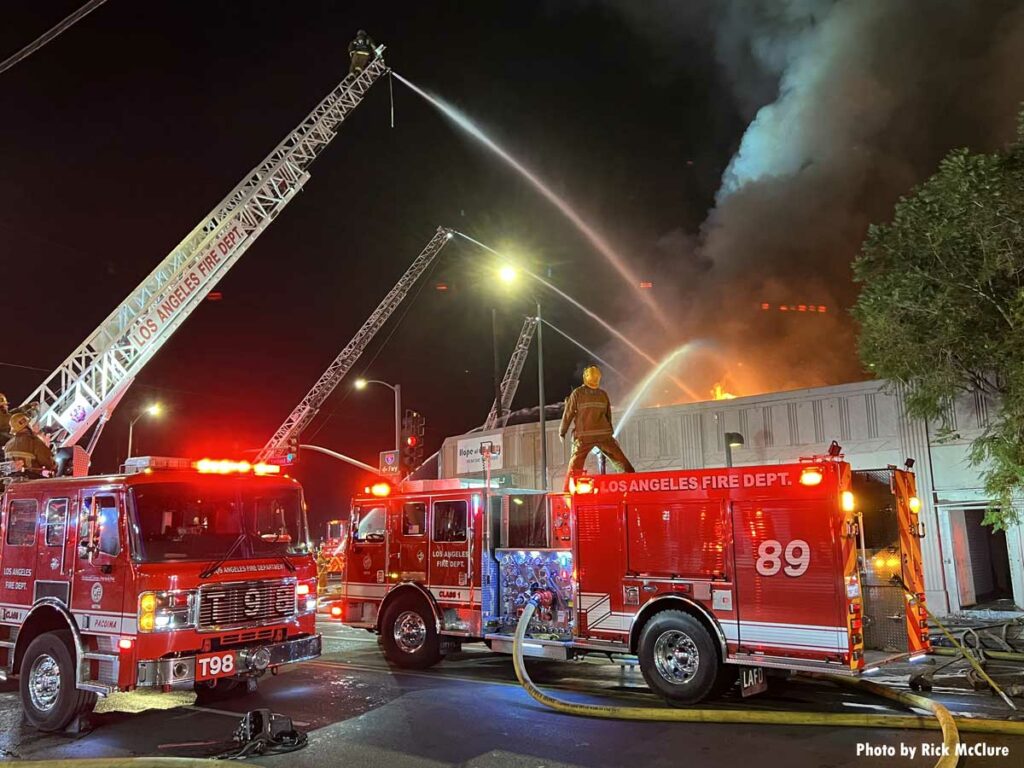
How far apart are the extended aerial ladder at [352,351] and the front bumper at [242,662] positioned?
110 ft

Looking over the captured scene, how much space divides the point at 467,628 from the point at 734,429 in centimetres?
1049

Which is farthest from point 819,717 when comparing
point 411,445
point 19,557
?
point 411,445

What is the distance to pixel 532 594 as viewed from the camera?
9336 mm

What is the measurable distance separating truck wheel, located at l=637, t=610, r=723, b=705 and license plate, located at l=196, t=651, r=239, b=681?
13.4 feet

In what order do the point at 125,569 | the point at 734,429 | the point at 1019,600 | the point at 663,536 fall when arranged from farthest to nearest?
the point at 734,429, the point at 1019,600, the point at 663,536, the point at 125,569

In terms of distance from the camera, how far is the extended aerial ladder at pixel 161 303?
1602 cm

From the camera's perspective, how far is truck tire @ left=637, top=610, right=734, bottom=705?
741 cm

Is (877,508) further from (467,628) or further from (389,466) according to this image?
(389,466)

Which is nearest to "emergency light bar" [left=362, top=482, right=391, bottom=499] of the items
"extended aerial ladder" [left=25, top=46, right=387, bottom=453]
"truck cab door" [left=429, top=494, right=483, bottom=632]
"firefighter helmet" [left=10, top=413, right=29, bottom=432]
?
"truck cab door" [left=429, top=494, right=483, bottom=632]

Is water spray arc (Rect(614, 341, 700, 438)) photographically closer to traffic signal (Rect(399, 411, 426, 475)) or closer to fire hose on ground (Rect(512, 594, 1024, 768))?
traffic signal (Rect(399, 411, 426, 475))

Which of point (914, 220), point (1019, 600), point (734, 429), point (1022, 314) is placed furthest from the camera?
point (734, 429)

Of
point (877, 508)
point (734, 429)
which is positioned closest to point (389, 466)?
point (734, 429)

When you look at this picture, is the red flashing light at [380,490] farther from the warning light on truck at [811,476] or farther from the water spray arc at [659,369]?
the water spray arc at [659,369]

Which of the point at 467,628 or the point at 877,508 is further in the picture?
the point at 467,628
